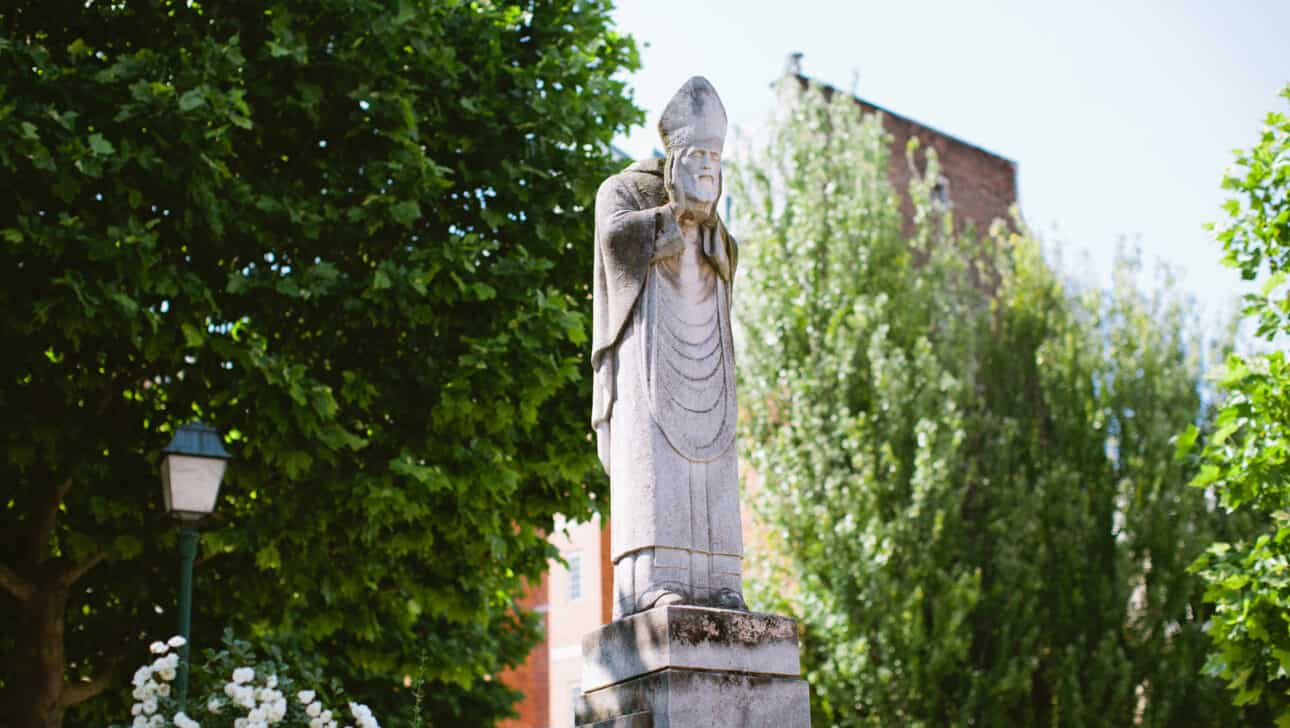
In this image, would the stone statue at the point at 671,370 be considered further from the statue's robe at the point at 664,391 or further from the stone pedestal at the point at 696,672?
the stone pedestal at the point at 696,672

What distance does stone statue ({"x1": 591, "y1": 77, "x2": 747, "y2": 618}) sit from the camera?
6.38 m

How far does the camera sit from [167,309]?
1120 centimetres

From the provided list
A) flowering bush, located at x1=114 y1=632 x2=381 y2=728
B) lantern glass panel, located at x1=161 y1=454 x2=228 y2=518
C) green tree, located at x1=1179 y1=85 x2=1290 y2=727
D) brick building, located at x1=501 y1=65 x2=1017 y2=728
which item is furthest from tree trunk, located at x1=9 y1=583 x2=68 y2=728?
brick building, located at x1=501 y1=65 x2=1017 y2=728

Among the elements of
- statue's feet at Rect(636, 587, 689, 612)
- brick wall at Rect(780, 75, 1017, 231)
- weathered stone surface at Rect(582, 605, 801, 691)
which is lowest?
weathered stone surface at Rect(582, 605, 801, 691)

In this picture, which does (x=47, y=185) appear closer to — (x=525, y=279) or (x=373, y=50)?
(x=373, y=50)

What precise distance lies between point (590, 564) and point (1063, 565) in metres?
15.2

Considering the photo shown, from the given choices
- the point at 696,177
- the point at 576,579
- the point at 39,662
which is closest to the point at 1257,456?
the point at 696,177

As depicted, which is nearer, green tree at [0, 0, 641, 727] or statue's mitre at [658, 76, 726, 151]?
statue's mitre at [658, 76, 726, 151]

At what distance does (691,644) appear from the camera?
592 centimetres

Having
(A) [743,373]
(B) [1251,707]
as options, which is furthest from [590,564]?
(B) [1251,707]

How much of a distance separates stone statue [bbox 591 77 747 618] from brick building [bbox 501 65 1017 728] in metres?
23.8

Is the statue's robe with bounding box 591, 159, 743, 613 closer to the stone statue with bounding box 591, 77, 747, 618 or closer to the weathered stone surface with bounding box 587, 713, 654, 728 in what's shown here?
the stone statue with bounding box 591, 77, 747, 618

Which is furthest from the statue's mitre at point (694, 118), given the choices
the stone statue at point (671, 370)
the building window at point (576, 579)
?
the building window at point (576, 579)

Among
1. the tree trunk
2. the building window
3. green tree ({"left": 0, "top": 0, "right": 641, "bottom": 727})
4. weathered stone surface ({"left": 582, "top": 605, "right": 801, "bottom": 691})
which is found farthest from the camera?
the building window
